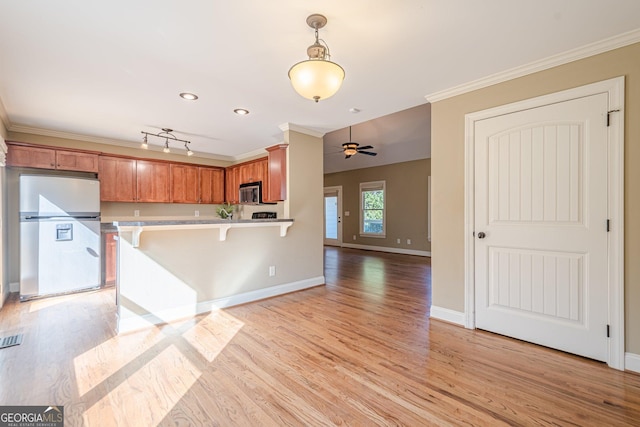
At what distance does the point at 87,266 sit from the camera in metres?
4.26

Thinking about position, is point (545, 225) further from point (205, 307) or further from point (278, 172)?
point (205, 307)

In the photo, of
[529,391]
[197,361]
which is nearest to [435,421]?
[529,391]

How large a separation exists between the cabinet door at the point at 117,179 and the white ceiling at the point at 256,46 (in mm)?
1286

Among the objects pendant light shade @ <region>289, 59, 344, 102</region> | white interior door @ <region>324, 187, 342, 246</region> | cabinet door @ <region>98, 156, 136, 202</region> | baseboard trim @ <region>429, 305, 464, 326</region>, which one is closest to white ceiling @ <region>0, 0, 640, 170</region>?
pendant light shade @ <region>289, 59, 344, 102</region>

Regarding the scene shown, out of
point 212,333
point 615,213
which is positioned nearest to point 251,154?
point 212,333

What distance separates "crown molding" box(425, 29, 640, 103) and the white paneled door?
0.34m

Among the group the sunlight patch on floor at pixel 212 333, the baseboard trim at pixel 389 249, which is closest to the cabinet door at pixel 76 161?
the sunlight patch on floor at pixel 212 333

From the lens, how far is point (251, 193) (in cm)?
544

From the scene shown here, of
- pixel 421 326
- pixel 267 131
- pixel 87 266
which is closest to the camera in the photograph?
pixel 421 326

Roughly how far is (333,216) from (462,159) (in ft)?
23.8

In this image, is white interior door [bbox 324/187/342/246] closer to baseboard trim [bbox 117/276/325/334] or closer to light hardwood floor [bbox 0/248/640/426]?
baseboard trim [bbox 117/276/325/334]

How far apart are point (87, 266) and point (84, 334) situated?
6.31 ft

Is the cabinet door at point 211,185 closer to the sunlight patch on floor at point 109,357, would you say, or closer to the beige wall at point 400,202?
the sunlight patch on floor at point 109,357

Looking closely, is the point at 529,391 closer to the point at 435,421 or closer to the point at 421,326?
the point at 435,421
